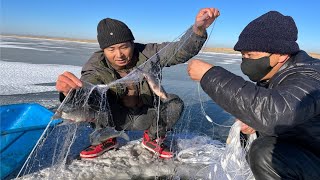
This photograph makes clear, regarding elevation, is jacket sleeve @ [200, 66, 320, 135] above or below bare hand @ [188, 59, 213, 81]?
below

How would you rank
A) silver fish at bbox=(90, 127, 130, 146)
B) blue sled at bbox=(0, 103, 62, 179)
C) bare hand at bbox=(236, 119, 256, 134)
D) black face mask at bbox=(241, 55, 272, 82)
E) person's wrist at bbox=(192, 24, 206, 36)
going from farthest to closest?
silver fish at bbox=(90, 127, 130, 146), person's wrist at bbox=(192, 24, 206, 36), bare hand at bbox=(236, 119, 256, 134), blue sled at bbox=(0, 103, 62, 179), black face mask at bbox=(241, 55, 272, 82)

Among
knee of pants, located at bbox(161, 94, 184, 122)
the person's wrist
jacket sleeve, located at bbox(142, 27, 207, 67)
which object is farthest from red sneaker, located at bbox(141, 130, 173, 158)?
the person's wrist

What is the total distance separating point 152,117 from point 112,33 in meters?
0.97

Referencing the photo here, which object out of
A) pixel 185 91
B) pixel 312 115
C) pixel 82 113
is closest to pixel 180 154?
pixel 82 113

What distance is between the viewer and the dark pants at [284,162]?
199 cm

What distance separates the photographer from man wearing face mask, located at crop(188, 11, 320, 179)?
1787 mm

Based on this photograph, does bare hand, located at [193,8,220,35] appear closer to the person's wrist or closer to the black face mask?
the person's wrist

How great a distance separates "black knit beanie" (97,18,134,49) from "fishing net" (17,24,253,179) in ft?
1.09

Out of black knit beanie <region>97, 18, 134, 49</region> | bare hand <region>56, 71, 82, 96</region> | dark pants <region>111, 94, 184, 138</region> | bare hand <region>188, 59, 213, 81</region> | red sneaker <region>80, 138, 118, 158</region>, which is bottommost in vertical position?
red sneaker <region>80, 138, 118, 158</region>

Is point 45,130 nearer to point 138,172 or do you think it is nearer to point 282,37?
point 138,172

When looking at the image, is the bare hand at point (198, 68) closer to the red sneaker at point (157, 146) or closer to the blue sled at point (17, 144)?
the blue sled at point (17, 144)

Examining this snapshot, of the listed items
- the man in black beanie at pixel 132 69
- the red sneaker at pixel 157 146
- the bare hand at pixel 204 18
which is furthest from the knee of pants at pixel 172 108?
the bare hand at pixel 204 18

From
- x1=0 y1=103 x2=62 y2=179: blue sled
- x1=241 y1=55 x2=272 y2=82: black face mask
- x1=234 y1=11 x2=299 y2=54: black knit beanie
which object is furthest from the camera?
x1=0 y1=103 x2=62 y2=179: blue sled

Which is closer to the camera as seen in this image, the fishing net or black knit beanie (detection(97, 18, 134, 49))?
the fishing net
